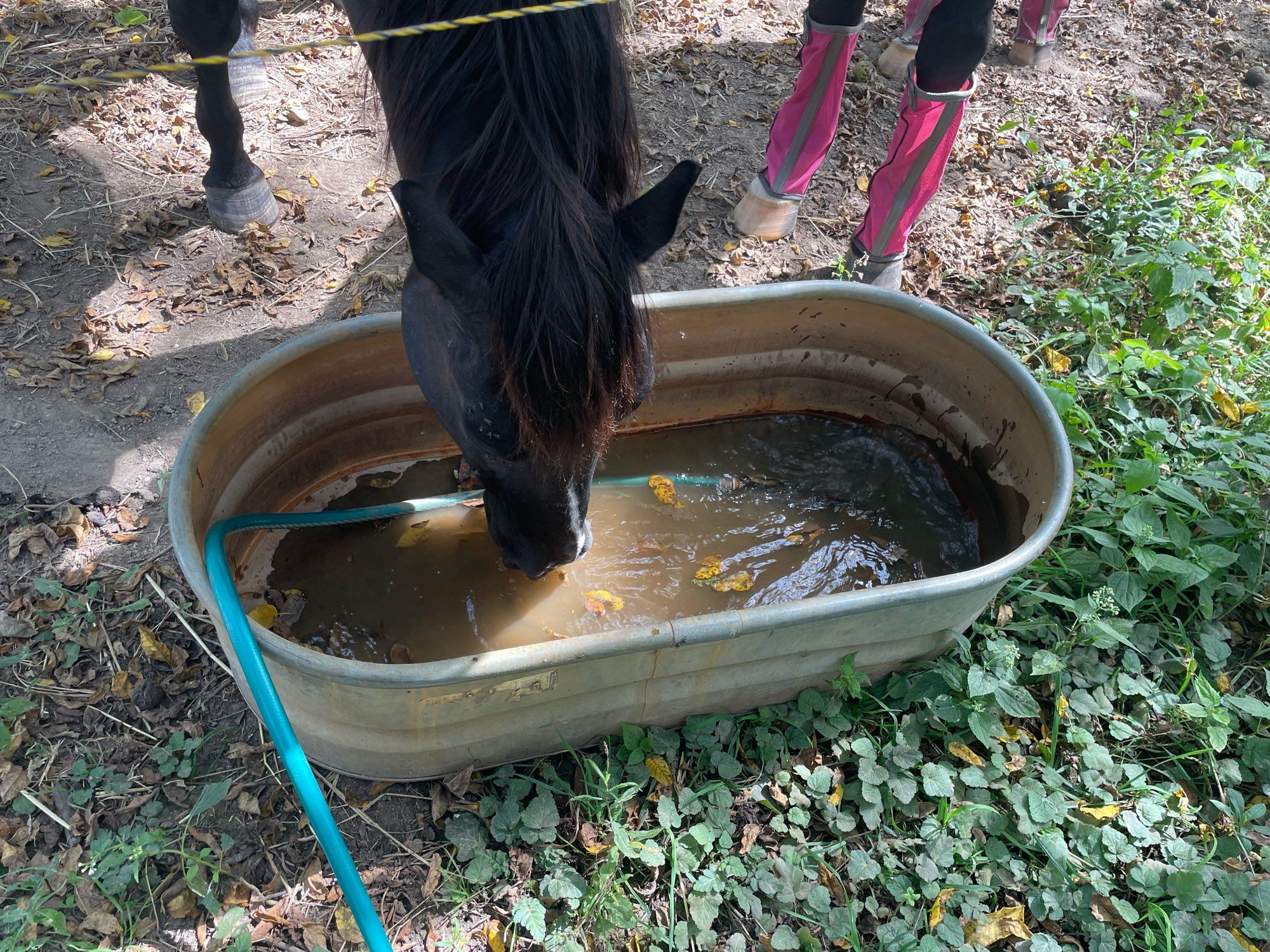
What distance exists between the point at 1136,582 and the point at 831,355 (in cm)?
110

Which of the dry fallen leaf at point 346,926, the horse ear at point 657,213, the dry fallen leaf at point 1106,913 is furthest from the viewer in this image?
the dry fallen leaf at point 1106,913

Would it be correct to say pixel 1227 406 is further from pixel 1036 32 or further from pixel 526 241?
pixel 1036 32

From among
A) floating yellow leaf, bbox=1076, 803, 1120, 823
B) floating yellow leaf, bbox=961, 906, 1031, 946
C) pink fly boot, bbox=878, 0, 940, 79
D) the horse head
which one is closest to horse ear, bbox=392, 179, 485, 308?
the horse head

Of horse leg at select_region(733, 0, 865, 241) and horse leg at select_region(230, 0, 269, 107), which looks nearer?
horse leg at select_region(733, 0, 865, 241)

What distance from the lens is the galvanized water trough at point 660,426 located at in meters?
1.58

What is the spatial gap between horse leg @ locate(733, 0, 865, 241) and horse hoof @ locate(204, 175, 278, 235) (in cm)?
191

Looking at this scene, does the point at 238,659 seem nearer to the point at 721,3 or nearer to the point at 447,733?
the point at 447,733

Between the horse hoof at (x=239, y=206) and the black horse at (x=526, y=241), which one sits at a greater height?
the black horse at (x=526, y=241)

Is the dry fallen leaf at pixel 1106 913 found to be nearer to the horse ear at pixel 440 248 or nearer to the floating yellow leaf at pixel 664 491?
the floating yellow leaf at pixel 664 491

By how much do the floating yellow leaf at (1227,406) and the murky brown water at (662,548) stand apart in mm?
1059

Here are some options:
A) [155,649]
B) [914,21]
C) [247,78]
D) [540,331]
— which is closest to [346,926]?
[155,649]

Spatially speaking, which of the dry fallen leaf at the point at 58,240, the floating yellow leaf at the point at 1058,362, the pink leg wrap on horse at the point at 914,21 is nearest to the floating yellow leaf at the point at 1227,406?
the floating yellow leaf at the point at 1058,362

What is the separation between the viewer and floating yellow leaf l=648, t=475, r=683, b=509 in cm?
254

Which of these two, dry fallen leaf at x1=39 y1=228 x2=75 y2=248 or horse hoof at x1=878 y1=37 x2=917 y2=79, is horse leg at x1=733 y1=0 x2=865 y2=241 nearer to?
horse hoof at x1=878 y1=37 x2=917 y2=79
